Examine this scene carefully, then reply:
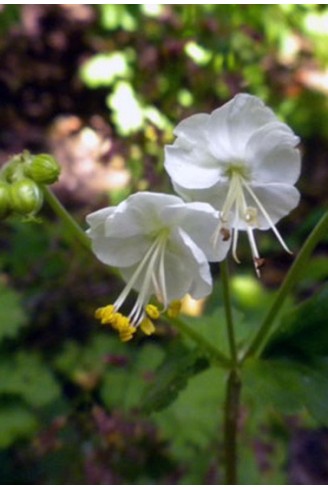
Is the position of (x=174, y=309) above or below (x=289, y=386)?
above

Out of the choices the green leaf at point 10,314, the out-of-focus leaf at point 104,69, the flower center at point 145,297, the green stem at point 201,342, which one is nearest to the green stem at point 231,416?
the green stem at point 201,342

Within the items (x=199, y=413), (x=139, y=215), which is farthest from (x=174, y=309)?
(x=199, y=413)

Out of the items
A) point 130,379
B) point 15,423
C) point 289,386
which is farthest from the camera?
point 130,379

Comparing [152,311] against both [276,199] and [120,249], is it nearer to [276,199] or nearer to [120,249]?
[120,249]

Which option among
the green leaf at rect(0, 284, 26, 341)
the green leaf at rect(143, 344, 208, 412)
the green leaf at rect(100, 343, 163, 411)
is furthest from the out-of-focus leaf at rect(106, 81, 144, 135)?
the green leaf at rect(143, 344, 208, 412)

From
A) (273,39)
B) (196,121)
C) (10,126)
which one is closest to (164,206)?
(196,121)

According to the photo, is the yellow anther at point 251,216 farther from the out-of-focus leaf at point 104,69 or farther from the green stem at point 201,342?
the out-of-focus leaf at point 104,69
